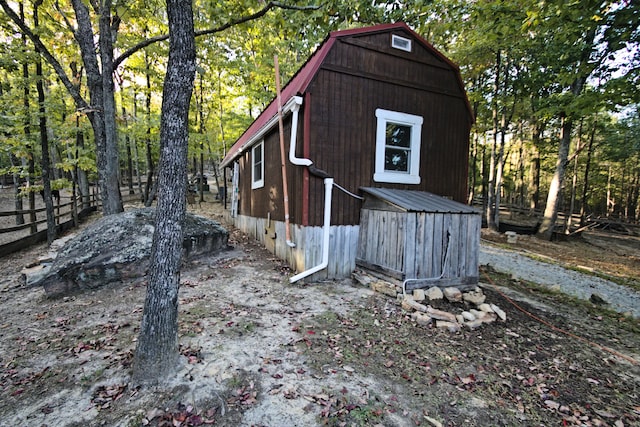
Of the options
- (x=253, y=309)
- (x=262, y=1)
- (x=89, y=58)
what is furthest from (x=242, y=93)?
(x=253, y=309)

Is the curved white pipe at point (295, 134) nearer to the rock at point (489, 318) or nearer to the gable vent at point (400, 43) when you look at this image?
the gable vent at point (400, 43)

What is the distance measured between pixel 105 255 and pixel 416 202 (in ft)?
19.6

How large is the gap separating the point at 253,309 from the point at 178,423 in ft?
7.02

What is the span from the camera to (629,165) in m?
22.0

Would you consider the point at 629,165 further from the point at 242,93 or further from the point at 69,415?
the point at 69,415

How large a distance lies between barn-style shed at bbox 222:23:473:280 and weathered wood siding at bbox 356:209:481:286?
92 centimetres

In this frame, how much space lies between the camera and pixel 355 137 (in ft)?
20.1

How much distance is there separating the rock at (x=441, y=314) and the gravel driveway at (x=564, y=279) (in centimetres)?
378

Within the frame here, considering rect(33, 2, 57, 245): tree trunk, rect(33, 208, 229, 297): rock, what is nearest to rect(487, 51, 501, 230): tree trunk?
rect(33, 208, 229, 297): rock

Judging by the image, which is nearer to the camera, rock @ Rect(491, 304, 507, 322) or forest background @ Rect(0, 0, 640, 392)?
forest background @ Rect(0, 0, 640, 392)

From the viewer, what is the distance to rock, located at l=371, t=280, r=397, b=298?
503cm

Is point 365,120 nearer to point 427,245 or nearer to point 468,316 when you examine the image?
point 427,245

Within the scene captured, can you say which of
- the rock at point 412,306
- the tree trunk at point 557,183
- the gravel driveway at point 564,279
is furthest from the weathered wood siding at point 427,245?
the tree trunk at point 557,183

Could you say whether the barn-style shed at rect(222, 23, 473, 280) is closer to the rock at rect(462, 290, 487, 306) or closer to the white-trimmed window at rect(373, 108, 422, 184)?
the white-trimmed window at rect(373, 108, 422, 184)
